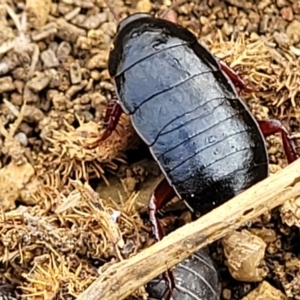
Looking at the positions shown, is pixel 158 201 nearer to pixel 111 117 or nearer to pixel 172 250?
pixel 111 117

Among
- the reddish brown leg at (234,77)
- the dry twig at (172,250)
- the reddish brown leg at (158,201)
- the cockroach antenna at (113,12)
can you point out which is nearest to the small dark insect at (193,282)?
the reddish brown leg at (158,201)

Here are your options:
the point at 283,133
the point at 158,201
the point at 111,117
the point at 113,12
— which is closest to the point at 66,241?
the point at 158,201

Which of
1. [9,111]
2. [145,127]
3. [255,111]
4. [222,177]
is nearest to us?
[222,177]

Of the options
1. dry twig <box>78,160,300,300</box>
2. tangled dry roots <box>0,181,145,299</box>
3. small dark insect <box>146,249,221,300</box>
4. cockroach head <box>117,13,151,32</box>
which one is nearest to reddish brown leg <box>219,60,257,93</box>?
cockroach head <box>117,13,151,32</box>

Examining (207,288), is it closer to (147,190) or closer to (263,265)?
(263,265)

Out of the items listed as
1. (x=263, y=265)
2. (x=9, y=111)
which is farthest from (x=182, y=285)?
(x=9, y=111)

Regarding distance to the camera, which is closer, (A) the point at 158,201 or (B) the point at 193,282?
(B) the point at 193,282

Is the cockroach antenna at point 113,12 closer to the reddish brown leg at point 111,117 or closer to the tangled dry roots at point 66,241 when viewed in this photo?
the reddish brown leg at point 111,117

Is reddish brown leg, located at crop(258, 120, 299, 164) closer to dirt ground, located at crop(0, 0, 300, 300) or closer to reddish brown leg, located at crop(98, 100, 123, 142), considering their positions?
dirt ground, located at crop(0, 0, 300, 300)
